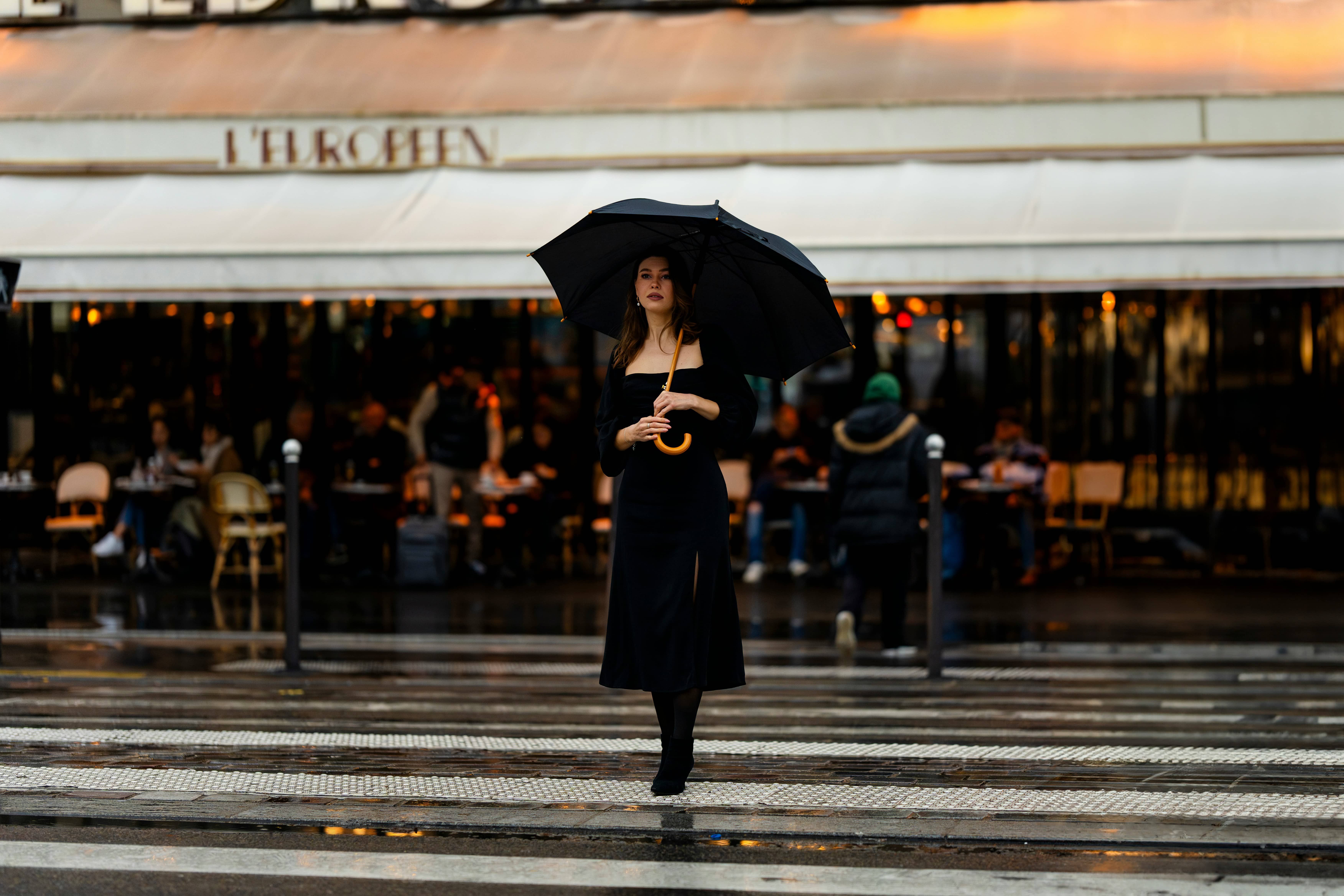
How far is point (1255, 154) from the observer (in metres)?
13.1

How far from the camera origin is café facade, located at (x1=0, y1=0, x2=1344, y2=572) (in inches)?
495

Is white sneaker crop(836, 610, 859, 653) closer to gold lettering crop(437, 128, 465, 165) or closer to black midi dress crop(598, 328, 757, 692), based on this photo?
black midi dress crop(598, 328, 757, 692)

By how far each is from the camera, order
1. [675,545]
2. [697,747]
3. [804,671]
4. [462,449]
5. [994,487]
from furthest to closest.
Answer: [462,449]
[994,487]
[804,671]
[697,747]
[675,545]

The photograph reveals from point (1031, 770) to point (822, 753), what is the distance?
2.80ft

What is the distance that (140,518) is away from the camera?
15.4 meters

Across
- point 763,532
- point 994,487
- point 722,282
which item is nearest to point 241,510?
point 763,532

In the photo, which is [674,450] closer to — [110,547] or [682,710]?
[682,710]

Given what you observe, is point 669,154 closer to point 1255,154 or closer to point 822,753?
point 1255,154

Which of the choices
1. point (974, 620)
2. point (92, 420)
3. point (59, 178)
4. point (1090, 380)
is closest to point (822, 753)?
point (974, 620)

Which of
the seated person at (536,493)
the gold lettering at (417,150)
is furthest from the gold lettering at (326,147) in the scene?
the seated person at (536,493)

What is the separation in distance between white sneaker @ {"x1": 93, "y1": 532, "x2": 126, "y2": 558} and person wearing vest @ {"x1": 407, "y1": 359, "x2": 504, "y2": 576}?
2.87 meters

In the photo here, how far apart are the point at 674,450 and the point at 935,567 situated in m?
3.73

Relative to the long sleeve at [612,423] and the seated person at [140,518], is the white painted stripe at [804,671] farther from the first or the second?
the seated person at [140,518]

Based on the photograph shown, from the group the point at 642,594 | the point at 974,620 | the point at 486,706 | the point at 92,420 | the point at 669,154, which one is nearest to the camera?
the point at 642,594
